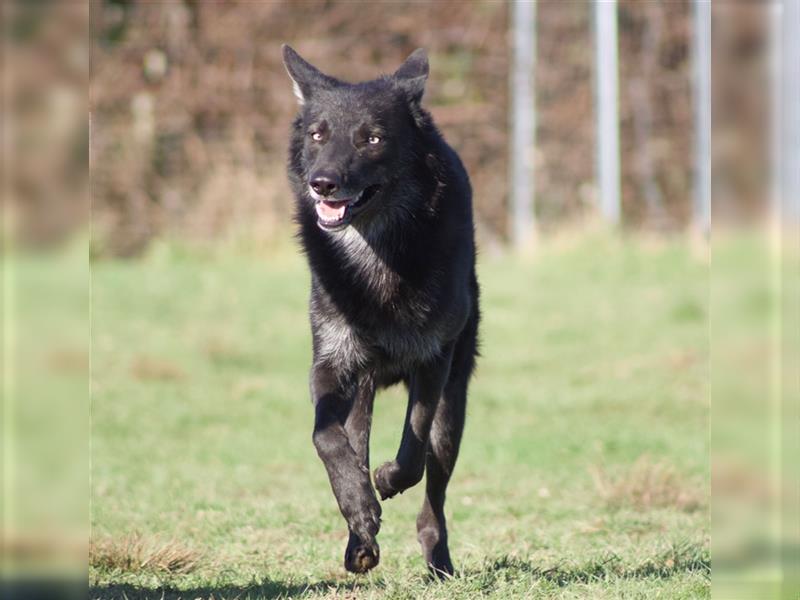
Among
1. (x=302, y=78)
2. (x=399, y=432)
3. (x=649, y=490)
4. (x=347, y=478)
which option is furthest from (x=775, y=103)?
(x=399, y=432)

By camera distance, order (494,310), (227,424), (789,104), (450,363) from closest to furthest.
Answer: (789,104), (450,363), (227,424), (494,310)

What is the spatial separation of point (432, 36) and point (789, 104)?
50.7ft

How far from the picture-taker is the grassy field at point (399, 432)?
4.62m

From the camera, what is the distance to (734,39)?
240 centimetres

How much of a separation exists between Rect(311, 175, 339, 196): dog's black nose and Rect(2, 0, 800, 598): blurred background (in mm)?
951

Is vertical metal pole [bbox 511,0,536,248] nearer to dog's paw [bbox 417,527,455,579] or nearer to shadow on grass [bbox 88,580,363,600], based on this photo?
dog's paw [bbox 417,527,455,579]

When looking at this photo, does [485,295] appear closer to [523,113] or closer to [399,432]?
[399,432]

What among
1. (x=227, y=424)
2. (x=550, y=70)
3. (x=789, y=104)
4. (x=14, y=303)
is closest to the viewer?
(x=14, y=303)

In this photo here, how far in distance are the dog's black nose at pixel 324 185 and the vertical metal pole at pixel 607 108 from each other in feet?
40.8

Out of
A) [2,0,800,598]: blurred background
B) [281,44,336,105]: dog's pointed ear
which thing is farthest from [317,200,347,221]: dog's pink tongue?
[2,0,800,598]: blurred background

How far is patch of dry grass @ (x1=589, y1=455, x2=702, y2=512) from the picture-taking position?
6.39 metres

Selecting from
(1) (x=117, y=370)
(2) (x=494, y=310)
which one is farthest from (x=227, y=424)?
(2) (x=494, y=310)

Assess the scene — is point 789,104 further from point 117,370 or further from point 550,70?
point 550,70

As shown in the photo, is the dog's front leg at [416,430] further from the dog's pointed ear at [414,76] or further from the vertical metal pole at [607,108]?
the vertical metal pole at [607,108]
